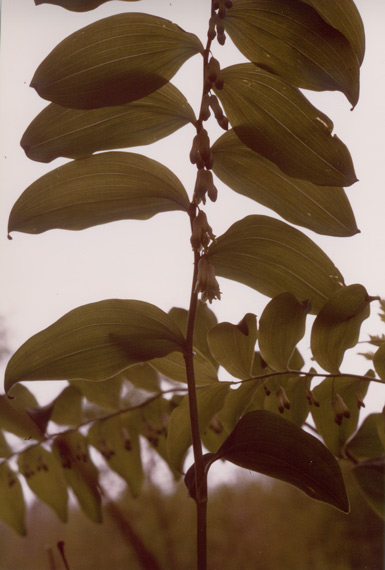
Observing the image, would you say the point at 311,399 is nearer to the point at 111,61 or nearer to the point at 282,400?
the point at 282,400

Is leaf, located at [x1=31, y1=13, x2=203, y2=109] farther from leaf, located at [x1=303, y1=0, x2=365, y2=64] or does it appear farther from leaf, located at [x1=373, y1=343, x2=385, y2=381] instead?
leaf, located at [x1=373, y1=343, x2=385, y2=381]

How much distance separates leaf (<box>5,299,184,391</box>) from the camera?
0.44 meters

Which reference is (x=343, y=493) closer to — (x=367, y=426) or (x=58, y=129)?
(x=367, y=426)

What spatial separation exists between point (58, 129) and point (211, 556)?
0.46 meters

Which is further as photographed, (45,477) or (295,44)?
(45,477)

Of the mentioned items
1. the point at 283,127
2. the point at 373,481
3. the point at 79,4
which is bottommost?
the point at 373,481

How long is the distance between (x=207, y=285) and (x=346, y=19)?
0.87 feet

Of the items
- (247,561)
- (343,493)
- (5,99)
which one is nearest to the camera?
(343,493)

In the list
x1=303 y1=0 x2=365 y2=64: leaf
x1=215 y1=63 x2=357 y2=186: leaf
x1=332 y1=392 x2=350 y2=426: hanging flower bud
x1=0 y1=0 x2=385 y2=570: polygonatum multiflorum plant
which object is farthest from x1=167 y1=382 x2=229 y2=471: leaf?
x1=303 y1=0 x2=365 y2=64: leaf

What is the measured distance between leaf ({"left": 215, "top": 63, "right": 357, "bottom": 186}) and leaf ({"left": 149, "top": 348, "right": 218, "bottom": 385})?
0.20 meters

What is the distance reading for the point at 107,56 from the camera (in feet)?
1.46

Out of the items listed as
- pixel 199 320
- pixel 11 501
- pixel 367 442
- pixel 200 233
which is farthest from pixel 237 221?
pixel 11 501

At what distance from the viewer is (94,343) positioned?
44cm

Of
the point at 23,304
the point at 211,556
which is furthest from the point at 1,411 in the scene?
the point at 211,556
